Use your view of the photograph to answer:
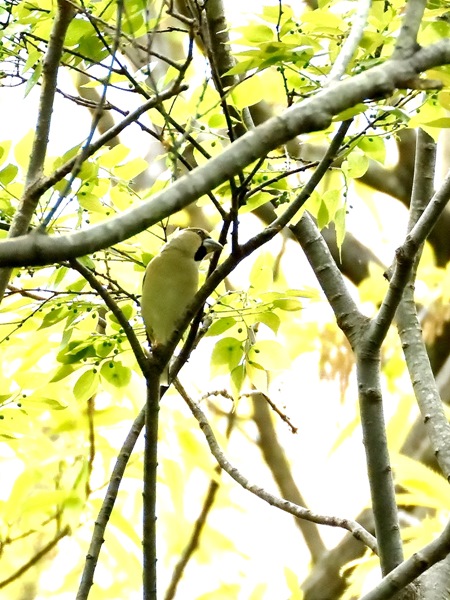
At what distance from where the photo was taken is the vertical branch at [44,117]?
113 centimetres

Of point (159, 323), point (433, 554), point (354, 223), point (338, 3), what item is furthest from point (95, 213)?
point (354, 223)

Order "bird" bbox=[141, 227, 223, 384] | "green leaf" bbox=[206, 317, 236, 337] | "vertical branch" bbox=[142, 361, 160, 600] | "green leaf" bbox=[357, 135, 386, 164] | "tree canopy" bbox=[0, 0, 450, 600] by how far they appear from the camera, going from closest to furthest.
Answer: "tree canopy" bbox=[0, 0, 450, 600]
"vertical branch" bbox=[142, 361, 160, 600]
"green leaf" bbox=[357, 135, 386, 164]
"green leaf" bbox=[206, 317, 236, 337]
"bird" bbox=[141, 227, 223, 384]

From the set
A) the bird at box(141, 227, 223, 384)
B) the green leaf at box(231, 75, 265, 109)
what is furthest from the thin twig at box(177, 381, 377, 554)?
the green leaf at box(231, 75, 265, 109)

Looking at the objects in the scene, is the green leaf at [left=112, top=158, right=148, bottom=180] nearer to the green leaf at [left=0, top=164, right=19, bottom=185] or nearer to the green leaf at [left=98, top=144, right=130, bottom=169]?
the green leaf at [left=98, top=144, right=130, bottom=169]

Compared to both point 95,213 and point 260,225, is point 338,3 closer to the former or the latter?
point 95,213

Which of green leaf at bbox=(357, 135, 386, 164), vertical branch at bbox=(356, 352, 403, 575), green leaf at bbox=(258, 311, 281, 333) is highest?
green leaf at bbox=(357, 135, 386, 164)

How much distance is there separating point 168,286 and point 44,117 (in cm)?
52

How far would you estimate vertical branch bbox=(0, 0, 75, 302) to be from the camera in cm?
113

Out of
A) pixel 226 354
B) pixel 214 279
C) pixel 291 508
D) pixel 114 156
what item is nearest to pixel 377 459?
pixel 291 508

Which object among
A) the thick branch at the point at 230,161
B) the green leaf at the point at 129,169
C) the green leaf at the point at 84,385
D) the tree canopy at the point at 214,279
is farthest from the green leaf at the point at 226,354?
the thick branch at the point at 230,161

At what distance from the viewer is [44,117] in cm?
122

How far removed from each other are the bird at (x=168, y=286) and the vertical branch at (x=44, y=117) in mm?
397

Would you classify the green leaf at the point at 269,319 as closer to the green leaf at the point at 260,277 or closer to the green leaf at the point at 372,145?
the green leaf at the point at 260,277

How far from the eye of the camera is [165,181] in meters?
1.53
